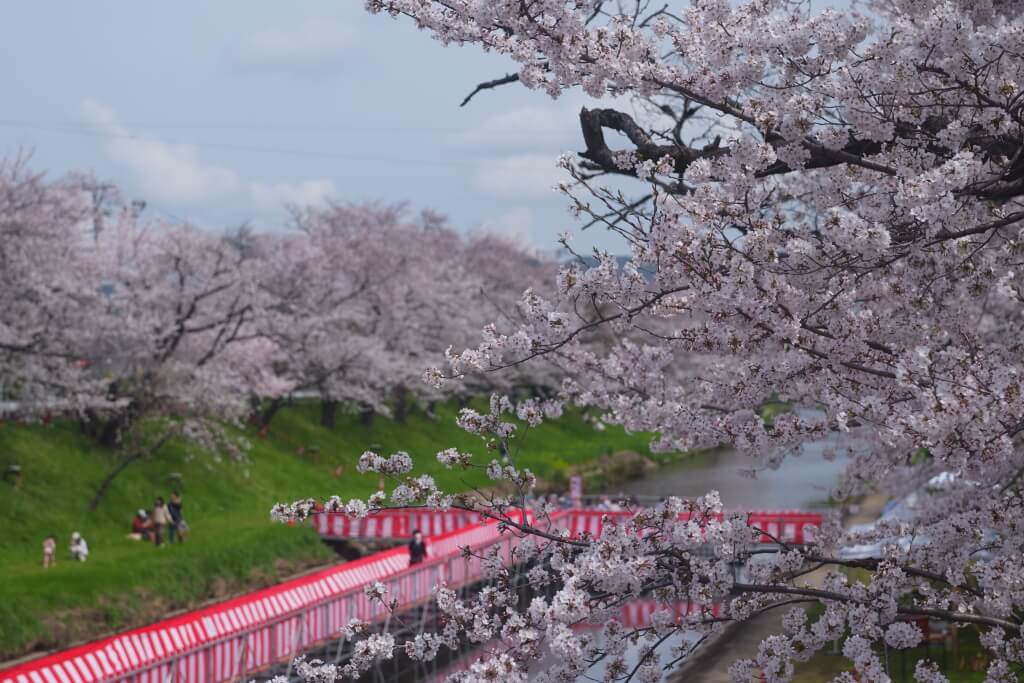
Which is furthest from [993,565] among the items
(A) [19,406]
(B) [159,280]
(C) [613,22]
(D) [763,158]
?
(B) [159,280]

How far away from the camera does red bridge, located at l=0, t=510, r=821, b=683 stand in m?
11.5

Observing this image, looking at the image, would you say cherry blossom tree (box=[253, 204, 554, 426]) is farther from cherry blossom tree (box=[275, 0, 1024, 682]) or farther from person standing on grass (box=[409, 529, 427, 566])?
cherry blossom tree (box=[275, 0, 1024, 682])

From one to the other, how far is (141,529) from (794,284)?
65.8 ft

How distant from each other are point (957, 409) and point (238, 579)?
18.8 m

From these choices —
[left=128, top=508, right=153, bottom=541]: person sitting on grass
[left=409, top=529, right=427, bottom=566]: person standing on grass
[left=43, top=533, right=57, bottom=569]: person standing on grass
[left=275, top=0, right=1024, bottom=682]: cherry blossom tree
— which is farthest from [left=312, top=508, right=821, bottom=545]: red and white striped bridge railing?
[left=275, top=0, right=1024, bottom=682]: cherry blossom tree

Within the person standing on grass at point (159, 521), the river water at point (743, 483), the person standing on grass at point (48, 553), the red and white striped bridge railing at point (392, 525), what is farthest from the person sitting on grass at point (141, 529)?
the river water at point (743, 483)

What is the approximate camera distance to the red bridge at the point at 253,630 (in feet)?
37.8

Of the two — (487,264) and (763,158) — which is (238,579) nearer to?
(763,158)

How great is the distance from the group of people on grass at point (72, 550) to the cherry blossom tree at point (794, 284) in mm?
16443

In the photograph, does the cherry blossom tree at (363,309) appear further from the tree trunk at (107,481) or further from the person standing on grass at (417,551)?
the person standing on grass at (417,551)

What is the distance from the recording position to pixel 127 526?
24.0m

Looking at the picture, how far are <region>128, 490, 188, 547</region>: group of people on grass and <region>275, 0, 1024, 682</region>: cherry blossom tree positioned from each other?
18281 millimetres

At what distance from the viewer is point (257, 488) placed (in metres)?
29.5

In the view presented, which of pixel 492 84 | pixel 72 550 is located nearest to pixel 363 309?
pixel 72 550
